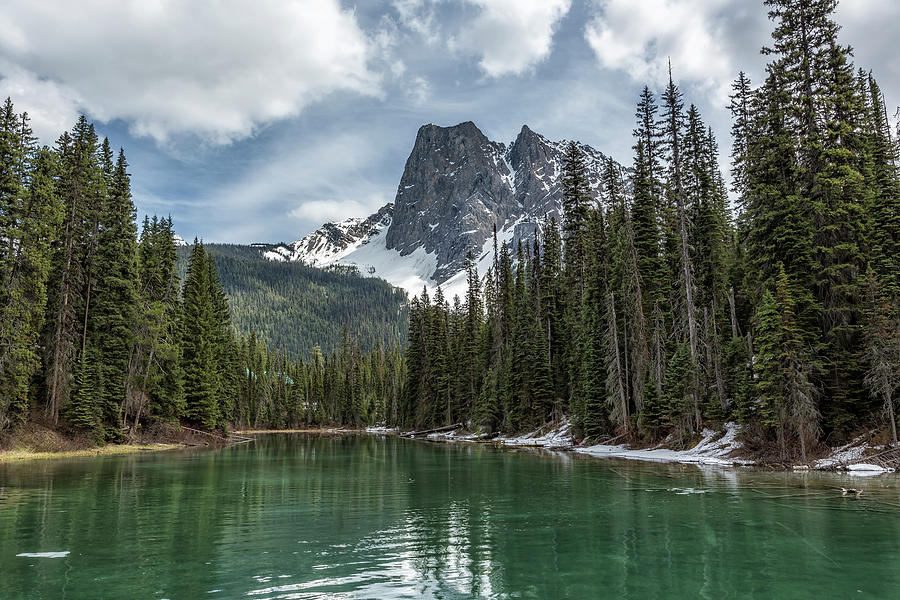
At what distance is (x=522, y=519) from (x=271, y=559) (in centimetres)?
710

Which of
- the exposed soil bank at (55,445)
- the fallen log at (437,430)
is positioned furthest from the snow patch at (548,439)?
the exposed soil bank at (55,445)

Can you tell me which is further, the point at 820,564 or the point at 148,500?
the point at 148,500

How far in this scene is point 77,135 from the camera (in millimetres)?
45219

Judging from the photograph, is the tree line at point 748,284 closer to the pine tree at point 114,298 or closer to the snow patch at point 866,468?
the snow patch at point 866,468

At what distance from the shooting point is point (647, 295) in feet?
144

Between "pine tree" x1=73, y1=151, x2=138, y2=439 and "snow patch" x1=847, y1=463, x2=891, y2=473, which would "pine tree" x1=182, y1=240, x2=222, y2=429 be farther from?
"snow patch" x1=847, y1=463, x2=891, y2=473

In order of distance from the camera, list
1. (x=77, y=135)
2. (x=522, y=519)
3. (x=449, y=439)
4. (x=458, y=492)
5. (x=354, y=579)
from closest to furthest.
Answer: (x=354, y=579) < (x=522, y=519) < (x=458, y=492) < (x=77, y=135) < (x=449, y=439)

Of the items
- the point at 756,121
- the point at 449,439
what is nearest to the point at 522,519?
the point at 756,121

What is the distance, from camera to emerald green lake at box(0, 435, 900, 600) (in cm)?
977

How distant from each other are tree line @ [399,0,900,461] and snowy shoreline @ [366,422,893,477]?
3.73ft

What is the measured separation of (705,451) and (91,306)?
45028mm

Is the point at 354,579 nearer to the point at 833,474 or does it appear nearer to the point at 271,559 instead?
the point at 271,559

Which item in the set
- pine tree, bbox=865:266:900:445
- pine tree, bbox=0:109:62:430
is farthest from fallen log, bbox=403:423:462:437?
pine tree, bbox=865:266:900:445

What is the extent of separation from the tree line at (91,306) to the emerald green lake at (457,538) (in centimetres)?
1712
